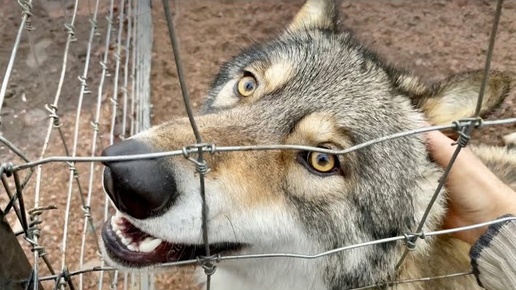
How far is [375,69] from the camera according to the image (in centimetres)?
242

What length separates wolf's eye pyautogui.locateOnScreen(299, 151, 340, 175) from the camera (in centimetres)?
209

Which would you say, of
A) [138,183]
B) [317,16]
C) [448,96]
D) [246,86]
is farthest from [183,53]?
[138,183]

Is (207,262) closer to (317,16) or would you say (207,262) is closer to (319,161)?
(319,161)

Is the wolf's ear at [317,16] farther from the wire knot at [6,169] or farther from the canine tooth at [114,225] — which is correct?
the wire knot at [6,169]

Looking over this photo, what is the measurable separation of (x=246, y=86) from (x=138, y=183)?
914 millimetres

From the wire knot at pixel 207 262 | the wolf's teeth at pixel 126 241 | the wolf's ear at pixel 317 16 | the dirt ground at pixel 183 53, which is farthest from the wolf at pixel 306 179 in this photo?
the dirt ground at pixel 183 53

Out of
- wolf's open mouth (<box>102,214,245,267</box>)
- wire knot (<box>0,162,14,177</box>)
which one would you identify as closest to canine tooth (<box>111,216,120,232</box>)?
wolf's open mouth (<box>102,214,245,267</box>)

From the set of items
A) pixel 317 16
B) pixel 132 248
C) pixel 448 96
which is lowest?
pixel 132 248

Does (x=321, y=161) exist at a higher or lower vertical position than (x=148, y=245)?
higher

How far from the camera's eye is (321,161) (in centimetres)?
210

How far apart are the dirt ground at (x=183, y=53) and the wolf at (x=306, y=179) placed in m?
1.17

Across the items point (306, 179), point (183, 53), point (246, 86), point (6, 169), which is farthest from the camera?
point (183, 53)

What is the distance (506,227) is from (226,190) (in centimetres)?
87

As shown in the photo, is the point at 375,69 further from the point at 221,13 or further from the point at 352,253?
the point at 221,13
